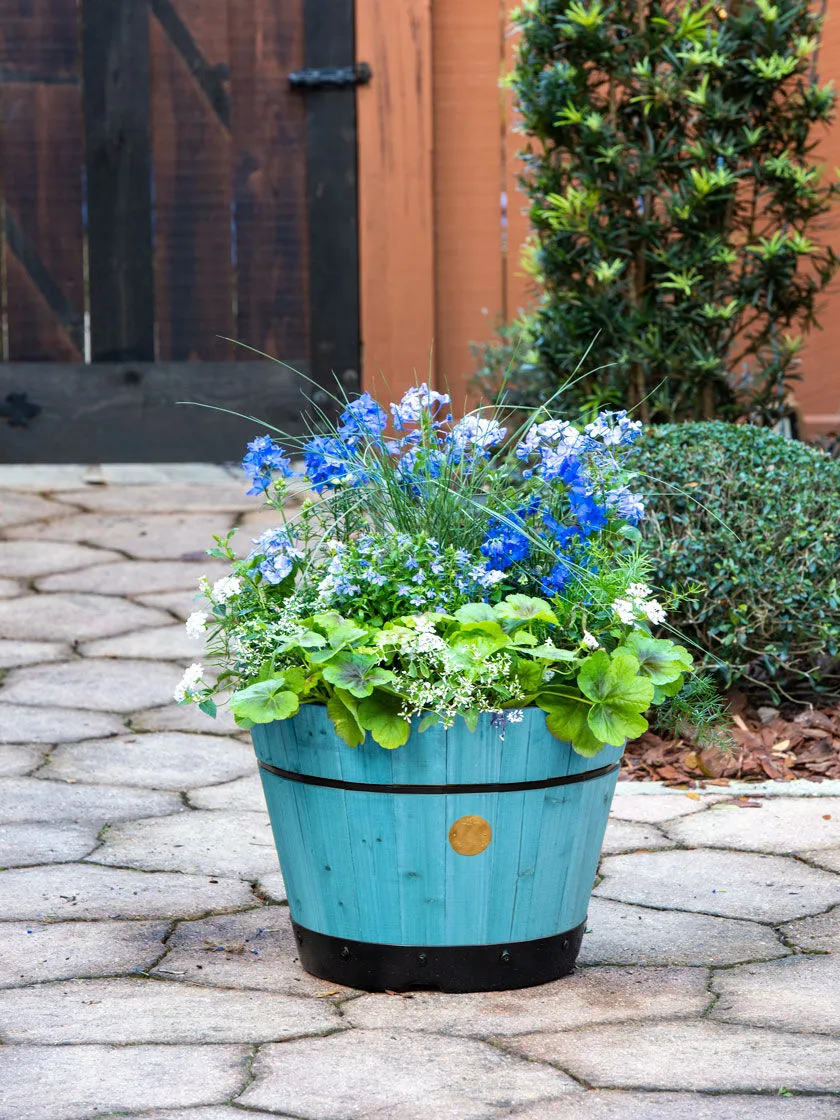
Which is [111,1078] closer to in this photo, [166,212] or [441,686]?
[441,686]

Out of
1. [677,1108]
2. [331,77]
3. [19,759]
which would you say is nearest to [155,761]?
[19,759]

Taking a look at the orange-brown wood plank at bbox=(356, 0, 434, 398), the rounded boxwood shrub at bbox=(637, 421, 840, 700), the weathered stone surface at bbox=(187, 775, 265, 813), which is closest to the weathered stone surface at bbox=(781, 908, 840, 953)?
the rounded boxwood shrub at bbox=(637, 421, 840, 700)

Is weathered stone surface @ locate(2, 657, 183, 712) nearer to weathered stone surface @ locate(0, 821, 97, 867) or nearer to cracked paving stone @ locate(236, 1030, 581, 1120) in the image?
weathered stone surface @ locate(0, 821, 97, 867)

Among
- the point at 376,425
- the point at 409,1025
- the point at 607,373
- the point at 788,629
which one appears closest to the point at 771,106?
the point at 607,373

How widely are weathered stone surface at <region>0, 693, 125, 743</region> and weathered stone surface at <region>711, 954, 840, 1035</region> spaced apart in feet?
6.32

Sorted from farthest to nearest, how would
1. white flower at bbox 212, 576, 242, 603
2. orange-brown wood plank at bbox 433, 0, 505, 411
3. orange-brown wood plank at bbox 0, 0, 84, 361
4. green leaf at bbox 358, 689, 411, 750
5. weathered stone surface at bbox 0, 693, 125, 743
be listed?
1. orange-brown wood plank at bbox 433, 0, 505, 411
2. orange-brown wood plank at bbox 0, 0, 84, 361
3. weathered stone surface at bbox 0, 693, 125, 743
4. white flower at bbox 212, 576, 242, 603
5. green leaf at bbox 358, 689, 411, 750

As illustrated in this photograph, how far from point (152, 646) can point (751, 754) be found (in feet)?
6.05

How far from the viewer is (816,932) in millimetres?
2553

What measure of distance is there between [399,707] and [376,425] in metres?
0.55

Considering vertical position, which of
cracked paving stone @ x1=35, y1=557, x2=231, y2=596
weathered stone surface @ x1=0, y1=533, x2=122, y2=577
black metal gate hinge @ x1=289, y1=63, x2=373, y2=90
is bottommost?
cracked paving stone @ x1=35, y1=557, x2=231, y2=596

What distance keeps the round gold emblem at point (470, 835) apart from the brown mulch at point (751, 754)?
1363 millimetres

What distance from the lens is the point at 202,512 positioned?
571cm

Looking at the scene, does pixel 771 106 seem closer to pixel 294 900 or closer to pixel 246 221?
pixel 246 221

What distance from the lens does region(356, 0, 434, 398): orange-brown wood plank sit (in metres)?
6.30
